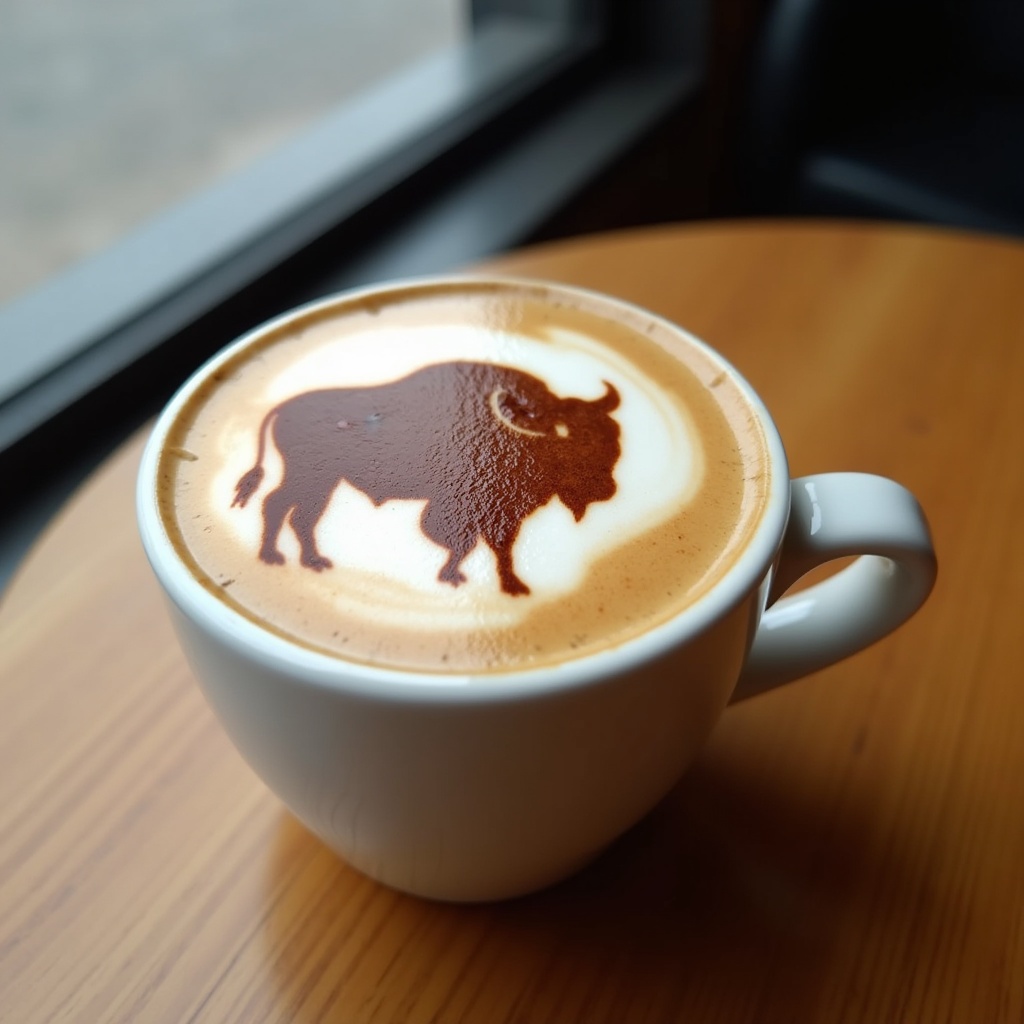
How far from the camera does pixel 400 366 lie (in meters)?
0.52

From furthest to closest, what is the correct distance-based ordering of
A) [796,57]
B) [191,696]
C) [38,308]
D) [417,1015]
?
1. [796,57]
2. [38,308]
3. [191,696]
4. [417,1015]

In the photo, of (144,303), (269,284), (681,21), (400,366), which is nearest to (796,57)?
(681,21)

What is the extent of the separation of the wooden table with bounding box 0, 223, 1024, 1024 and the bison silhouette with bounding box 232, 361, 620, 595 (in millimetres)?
178

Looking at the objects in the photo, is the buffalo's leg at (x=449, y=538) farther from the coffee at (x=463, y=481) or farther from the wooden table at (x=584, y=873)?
the wooden table at (x=584, y=873)

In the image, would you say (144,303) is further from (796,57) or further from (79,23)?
(796,57)

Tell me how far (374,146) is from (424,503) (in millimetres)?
1056

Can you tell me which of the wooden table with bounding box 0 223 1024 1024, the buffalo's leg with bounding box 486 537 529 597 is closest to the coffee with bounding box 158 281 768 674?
the buffalo's leg with bounding box 486 537 529 597

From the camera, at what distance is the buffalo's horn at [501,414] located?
46cm

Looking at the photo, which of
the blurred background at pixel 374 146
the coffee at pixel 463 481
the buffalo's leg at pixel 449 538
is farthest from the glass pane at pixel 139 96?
the buffalo's leg at pixel 449 538

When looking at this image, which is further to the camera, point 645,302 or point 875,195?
point 875,195

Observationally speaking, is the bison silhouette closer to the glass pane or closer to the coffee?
the coffee

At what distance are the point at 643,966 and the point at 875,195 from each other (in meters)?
1.34

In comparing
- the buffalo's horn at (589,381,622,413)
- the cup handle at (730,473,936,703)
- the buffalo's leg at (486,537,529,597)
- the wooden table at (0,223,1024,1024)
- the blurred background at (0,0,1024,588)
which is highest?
the buffalo's leg at (486,537,529,597)

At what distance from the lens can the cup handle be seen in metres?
0.43
